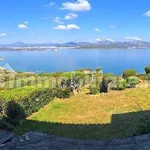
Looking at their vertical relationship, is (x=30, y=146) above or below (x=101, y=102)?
above

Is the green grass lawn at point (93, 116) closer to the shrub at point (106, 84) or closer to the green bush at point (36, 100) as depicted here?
the green bush at point (36, 100)

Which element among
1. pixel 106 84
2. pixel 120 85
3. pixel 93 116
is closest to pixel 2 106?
pixel 93 116

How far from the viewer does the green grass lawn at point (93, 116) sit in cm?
1176

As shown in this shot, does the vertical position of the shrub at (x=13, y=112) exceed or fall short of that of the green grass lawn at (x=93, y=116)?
it exceeds it

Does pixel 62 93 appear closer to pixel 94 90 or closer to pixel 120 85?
pixel 94 90

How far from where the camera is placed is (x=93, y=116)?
15.1 meters

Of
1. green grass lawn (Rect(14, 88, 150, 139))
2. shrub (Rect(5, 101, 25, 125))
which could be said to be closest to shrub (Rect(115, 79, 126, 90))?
green grass lawn (Rect(14, 88, 150, 139))

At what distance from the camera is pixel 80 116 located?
1534 cm

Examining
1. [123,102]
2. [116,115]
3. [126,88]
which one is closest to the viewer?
[116,115]

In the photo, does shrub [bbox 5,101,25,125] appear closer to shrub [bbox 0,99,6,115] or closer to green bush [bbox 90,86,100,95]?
shrub [bbox 0,99,6,115]

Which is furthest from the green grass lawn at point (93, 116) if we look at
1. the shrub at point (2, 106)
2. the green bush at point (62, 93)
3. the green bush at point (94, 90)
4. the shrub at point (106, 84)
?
the shrub at point (2, 106)

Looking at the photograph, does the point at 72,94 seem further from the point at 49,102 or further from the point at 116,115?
the point at 116,115

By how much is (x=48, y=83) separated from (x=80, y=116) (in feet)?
18.4

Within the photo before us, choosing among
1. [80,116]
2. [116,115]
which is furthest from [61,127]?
[116,115]
